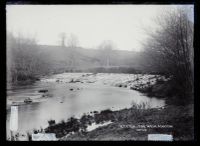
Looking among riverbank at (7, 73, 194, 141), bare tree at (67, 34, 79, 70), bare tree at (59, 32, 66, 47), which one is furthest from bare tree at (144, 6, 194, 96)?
bare tree at (59, 32, 66, 47)

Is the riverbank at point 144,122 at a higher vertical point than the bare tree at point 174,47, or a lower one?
lower

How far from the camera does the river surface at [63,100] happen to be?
10.4ft

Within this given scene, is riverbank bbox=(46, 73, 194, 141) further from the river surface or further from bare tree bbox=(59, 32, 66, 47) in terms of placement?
bare tree bbox=(59, 32, 66, 47)

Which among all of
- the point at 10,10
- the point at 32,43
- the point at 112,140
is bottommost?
the point at 112,140

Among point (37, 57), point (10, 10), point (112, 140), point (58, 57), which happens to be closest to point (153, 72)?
point (112, 140)

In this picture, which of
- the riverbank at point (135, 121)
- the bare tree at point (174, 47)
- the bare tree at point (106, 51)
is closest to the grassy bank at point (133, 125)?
the riverbank at point (135, 121)

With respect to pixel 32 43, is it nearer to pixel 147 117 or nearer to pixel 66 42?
pixel 66 42

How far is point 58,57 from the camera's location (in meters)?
3.31

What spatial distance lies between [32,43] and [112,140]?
1.38 metres

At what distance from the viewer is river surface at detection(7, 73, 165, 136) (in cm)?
317

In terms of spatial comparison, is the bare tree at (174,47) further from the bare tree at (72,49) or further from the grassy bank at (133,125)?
the bare tree at (72,49)

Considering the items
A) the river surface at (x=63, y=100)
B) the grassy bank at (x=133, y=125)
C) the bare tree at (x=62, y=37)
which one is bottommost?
the grassy bank at (x=133, y=125)

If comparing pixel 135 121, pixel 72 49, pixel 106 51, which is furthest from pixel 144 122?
pixel 72 49

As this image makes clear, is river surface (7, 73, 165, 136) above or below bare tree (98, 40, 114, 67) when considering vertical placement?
below
